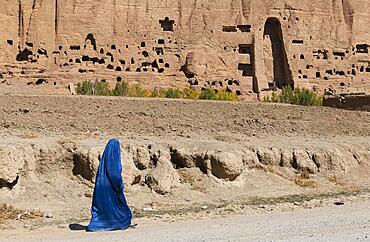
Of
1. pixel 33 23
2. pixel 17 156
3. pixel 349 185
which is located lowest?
pixel 349 185

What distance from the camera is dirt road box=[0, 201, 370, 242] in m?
8.72

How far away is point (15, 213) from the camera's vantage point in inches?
413

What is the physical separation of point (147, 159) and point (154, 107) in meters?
3.21

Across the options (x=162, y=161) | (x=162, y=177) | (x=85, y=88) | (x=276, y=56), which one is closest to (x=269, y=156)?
(x=162, y=161)

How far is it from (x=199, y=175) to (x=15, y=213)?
4.22 m

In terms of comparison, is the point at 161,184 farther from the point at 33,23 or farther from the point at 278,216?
the point at 33,23

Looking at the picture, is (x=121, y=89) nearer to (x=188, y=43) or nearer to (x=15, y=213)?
(x=188, y=43)

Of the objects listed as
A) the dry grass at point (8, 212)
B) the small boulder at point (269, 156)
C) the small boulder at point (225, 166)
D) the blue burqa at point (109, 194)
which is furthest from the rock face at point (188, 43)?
the blue burqa at point (109, 194)

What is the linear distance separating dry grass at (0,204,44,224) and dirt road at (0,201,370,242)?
1011mm

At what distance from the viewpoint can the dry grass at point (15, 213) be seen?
10318mm

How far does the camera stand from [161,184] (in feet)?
40.6

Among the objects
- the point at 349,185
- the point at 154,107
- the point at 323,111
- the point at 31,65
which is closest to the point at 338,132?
the point at 323,111

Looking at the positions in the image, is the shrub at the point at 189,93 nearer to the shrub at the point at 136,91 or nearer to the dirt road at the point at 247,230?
the shrub at the point at 136,91

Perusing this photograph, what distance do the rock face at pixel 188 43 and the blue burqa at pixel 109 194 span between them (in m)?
22.9
